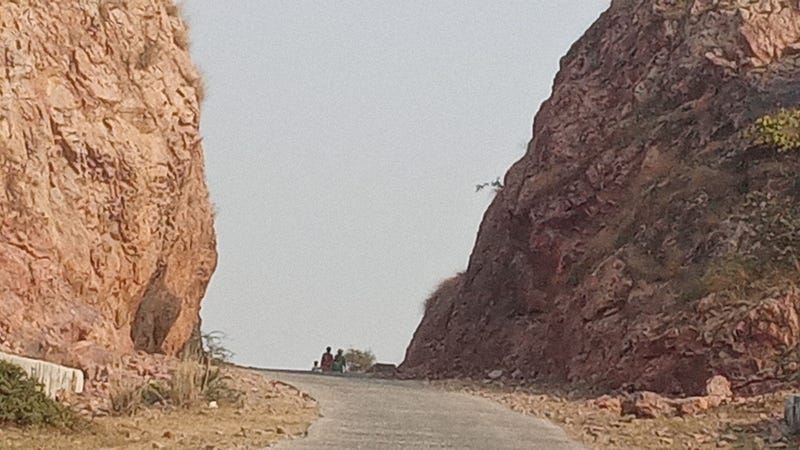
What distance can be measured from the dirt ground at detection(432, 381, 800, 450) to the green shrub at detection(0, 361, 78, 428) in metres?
5.79

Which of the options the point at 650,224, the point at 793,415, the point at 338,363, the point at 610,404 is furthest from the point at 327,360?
the point at 793,415

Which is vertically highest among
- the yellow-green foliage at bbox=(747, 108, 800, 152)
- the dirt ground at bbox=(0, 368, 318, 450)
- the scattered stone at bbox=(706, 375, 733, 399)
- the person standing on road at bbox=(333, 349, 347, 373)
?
the yellow-green foliage at bbox=(747, 108, 800, 152)

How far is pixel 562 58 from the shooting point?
32.8 metres

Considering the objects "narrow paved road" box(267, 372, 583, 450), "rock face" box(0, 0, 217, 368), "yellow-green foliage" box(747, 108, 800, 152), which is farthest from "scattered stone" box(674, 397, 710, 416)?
"rock face" box(0, 0, 217, 368)

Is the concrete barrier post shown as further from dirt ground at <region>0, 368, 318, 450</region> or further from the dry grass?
the dry grass

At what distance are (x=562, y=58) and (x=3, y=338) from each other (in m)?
21.5

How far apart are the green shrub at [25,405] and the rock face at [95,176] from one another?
3303 mm

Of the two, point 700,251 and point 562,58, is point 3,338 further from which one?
point 562,58

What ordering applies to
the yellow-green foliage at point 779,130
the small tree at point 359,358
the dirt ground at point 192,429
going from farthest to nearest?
the small tree at point 359,358 < the yellow-green foliage at point 779,130 < the dirt ground at point 192,429

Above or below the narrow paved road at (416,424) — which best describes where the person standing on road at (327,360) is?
above

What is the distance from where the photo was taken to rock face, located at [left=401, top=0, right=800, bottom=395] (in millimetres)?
19359

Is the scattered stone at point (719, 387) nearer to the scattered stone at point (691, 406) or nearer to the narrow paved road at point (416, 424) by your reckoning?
the scattered stone at point (691, 406)

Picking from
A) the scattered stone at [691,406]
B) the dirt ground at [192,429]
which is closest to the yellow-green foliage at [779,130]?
the scattered stone at [691,406]

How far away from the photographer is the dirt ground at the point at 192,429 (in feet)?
35.6
